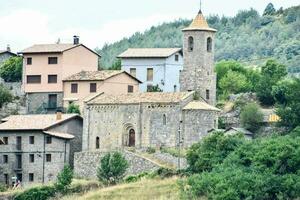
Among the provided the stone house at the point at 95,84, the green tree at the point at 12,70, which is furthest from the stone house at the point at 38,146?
the green tree at the point at 12,70

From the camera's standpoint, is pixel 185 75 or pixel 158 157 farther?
pixel 185 75

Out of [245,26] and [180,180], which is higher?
[245,26]

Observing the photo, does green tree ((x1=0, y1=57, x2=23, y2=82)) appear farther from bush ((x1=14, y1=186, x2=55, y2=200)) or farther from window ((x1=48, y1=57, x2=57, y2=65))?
bush ((x1=14, y1=186, x2=55, y2=200))

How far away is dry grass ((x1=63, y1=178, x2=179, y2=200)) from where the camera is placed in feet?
301

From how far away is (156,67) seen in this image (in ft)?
375

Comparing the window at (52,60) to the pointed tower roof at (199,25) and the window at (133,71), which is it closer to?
the window at (133,71)

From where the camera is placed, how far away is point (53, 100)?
110 m

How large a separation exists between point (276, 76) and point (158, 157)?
18038mm

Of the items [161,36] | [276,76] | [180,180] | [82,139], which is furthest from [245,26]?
[180,180]

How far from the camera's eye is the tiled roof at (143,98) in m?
100

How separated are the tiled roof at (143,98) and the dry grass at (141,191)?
7614 mm

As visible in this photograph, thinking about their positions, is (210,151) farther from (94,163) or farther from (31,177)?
(31,177)

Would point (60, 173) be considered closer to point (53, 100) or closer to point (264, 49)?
point (53, 100)

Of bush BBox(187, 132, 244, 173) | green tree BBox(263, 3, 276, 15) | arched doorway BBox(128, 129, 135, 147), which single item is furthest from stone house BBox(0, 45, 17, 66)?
green tree BBox(263, 3, 276, 15)
